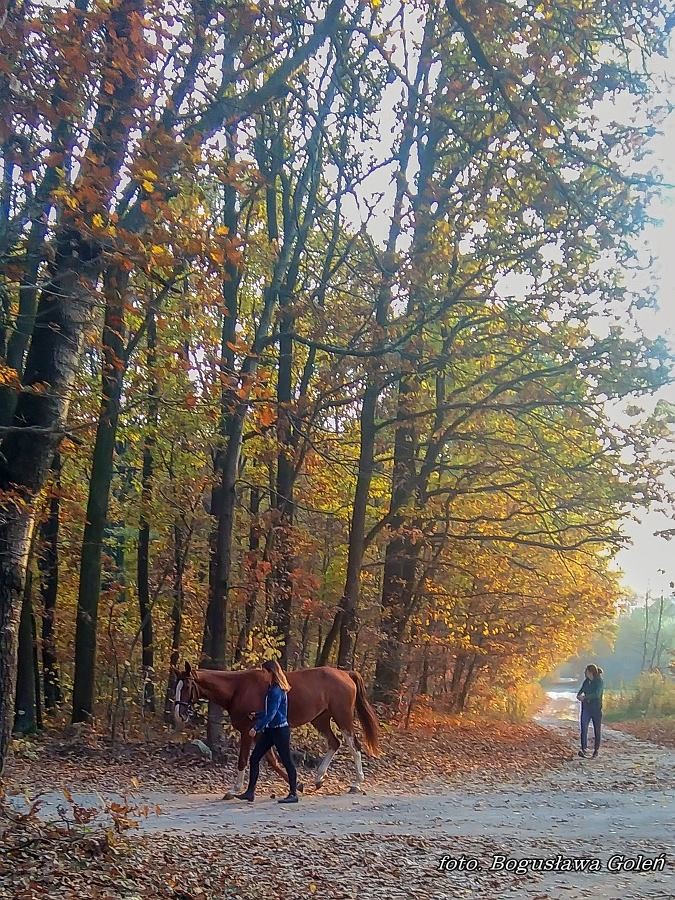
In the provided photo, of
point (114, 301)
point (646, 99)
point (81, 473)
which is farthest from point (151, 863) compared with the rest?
point (81, 473)

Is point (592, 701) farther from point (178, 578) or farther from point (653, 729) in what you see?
point (178, 578)

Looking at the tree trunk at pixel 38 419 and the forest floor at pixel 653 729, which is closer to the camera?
the tree trunk at pixel 38 419

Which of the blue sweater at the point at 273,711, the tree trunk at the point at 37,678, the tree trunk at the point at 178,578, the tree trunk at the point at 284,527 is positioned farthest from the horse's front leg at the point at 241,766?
the tree trunk at the point at 37,678

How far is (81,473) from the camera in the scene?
1964cm

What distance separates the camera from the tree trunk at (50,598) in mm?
16875

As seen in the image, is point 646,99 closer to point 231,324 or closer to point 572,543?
point 231,324

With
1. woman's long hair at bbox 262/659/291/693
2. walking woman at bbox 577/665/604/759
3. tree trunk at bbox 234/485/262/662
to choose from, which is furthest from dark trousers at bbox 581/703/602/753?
woman's long hair at bbox 262/659/291/693

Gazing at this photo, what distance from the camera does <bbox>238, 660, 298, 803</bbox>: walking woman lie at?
10.0m

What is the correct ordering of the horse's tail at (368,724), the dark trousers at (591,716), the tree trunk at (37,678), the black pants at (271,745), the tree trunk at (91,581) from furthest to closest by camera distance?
1. the dark trousers at (591,716)
2. the tree trunk at (37,678)
3. the tree trunk at (91,581)
4. the horse's tail at (368,724)
5. the black pants at (271,745)

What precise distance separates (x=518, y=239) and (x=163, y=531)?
9.28 metres

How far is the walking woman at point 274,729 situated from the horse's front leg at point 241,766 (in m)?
0.27

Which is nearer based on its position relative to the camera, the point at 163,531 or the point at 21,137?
the point at 21,137

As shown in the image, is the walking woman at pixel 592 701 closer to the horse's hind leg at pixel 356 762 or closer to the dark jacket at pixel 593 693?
the dark jacket at pixel 593 693

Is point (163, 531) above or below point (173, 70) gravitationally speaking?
below
